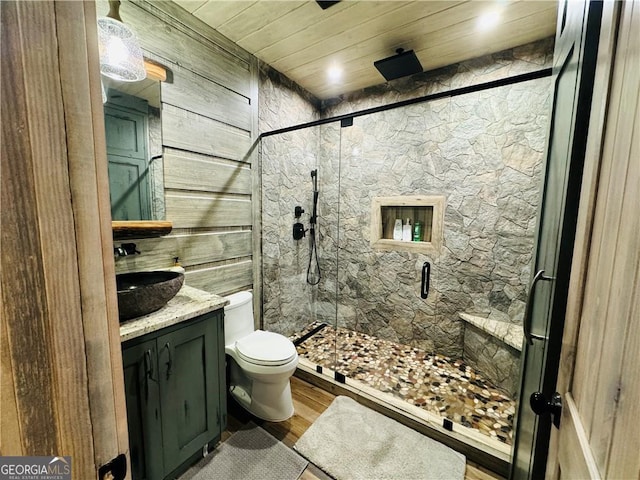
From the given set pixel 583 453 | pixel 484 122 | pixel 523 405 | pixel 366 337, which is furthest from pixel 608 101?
pixel 366 337

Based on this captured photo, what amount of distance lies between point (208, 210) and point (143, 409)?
4.06 ft

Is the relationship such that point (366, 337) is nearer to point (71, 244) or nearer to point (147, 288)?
point (147, 288)

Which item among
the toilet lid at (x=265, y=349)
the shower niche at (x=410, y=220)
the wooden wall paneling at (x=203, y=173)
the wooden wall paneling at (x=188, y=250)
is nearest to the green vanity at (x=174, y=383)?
the toilet lid at (x=265, y=349)

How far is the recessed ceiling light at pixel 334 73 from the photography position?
2309 millimetres

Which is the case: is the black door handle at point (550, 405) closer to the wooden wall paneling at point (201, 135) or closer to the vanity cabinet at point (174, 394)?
the vanity cabinet at point (174, 394)

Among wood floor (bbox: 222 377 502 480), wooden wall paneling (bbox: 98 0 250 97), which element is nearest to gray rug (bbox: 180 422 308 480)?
wood floor (bbox: 222 377 502 480)

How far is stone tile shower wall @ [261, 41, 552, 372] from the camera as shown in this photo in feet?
6.84

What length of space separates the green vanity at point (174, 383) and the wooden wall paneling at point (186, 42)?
1.50 metres

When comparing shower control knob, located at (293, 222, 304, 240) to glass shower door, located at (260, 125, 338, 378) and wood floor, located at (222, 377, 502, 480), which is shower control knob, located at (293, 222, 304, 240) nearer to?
glass shower door, located at (260, 125, 338, 378)

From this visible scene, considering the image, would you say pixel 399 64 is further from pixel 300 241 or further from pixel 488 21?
pixel 300 241

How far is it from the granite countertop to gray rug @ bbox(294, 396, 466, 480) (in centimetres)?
102

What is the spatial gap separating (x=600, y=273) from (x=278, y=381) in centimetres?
166

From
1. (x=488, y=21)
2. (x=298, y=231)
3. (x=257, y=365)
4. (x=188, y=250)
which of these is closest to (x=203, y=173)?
(x=188, y=250)

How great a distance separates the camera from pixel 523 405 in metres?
1.11
